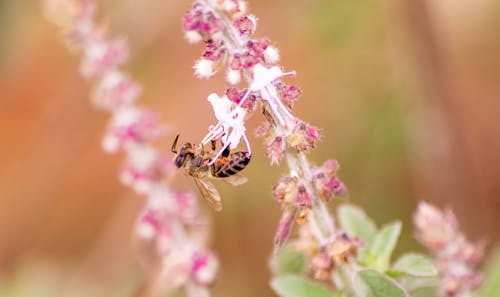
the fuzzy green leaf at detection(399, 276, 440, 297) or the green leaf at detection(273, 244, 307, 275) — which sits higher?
the green leaf at detection(273, 244, 307, 275)

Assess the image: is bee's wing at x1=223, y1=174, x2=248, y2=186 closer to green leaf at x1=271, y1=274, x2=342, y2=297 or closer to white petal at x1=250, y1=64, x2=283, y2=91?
green leaf at x1=271, y1=274, x2=342, y2=297

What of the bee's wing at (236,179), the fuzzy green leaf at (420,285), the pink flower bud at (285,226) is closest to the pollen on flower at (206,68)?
the pink flower bud at (285,226)

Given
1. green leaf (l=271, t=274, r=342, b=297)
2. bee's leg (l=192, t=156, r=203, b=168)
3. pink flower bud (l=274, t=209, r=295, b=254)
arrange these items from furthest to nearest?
bee's leg (l=192, t=156, r=203, b=168) → green leaf (l=271, t=274, r=342, b=297) → pink flower bud (l=274, t=209, r=295, b=254)

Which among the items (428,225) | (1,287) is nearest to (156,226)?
(428,225)

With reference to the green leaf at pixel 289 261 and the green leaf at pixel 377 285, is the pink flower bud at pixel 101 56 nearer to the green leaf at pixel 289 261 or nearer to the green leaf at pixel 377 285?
the green leaf at pixel 289 261

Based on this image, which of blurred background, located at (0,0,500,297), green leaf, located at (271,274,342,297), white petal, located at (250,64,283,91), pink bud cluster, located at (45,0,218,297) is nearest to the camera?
white petal, located at (250,64,283,91)

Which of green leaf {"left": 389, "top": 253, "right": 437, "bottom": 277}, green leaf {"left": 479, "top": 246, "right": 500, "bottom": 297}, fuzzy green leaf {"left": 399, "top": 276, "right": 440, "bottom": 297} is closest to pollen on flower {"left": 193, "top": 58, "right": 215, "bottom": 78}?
green leaf {"left": 389, "top": 253, "right": 437, "bottom": 277}

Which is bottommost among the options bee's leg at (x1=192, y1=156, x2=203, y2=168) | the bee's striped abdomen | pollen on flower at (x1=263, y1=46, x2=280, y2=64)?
pollen on flower at (x1=263, y1=46, x2=280, y2=64)

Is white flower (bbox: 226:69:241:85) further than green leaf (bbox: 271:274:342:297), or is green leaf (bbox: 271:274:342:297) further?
green leaf (bbox: 271:274:342:297)
